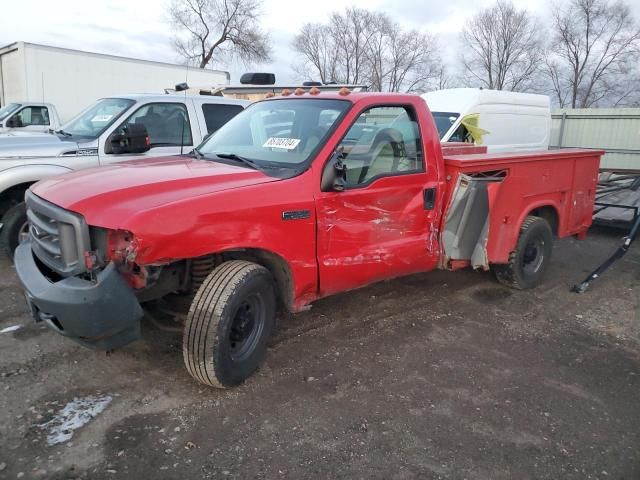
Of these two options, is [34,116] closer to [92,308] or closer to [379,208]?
[379,208]

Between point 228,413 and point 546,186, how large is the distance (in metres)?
3.96

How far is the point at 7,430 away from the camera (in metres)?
2.96

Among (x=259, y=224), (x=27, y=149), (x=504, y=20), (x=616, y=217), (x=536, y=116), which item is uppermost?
(x=504, y=20)

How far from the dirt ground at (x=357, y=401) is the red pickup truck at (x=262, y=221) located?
0.40 m

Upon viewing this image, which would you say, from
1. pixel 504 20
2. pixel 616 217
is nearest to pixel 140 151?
pixel 616 217

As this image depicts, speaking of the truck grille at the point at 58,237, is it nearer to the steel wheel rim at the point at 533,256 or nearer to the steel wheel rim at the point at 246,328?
the steel wheel rim at the point at 246,328

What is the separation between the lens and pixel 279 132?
4105 millimetres

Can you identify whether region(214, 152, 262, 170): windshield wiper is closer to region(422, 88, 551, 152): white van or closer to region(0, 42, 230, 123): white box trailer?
region(422, 88, 551, 152): white van

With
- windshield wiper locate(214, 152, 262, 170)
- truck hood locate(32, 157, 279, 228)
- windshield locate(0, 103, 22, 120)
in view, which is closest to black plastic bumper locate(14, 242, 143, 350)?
truck hood locate(32, 157, 279, 228)

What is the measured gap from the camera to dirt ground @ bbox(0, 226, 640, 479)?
277cm

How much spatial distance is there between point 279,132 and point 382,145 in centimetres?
84

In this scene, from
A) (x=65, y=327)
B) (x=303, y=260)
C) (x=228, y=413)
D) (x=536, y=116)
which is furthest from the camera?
(x=536, y=116)

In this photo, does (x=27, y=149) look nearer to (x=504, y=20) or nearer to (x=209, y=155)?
(x=209, y=155)

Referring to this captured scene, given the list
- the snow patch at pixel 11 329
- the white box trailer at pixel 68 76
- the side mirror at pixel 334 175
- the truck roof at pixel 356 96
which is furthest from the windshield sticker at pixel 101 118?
the white box trailer at pixel 68 76
